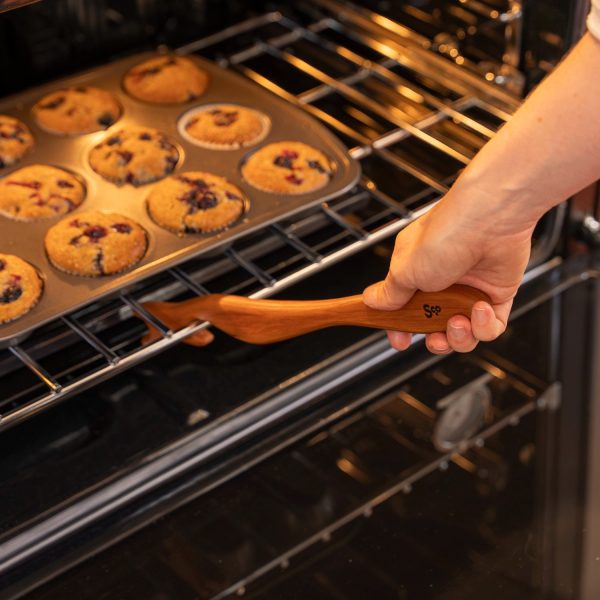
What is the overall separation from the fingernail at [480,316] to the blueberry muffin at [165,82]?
677mm

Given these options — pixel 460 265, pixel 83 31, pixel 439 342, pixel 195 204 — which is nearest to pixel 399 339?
pixel 439 342

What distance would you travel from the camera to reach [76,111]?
5.00 feet

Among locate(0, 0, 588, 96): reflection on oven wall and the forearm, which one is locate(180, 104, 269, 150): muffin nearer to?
locate(0, 0, 588, 96): reflection on oven wall

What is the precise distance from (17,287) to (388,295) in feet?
1.41

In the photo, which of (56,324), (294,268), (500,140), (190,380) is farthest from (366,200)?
(500,140)

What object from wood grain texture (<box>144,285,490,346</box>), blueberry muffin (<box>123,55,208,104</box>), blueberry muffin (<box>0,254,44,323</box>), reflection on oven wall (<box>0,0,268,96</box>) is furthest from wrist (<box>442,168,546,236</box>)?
reflection on oven wall (<box>0,0,268,96</box>)

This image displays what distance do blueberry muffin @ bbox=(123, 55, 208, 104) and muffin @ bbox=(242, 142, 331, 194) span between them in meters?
0.16

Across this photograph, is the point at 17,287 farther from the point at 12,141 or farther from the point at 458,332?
the point at 458,332

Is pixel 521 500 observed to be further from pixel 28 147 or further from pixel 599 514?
pixel 28 147

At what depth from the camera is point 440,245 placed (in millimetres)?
1015

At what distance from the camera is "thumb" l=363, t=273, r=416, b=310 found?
3.57 ft

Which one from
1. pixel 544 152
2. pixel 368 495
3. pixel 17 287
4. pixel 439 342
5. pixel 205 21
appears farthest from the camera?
pixel 205 21

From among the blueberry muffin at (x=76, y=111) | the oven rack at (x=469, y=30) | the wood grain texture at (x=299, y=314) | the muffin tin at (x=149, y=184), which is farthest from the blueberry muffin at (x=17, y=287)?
the oven rack at (x=469, y=30)

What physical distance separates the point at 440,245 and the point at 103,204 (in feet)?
1.83
